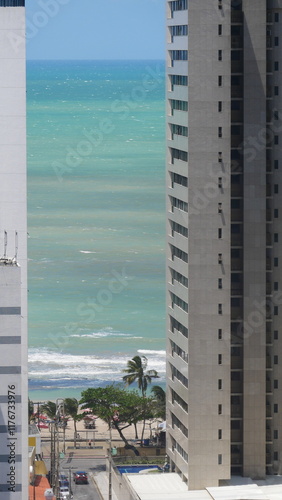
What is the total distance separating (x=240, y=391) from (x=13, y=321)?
15478 millimetres

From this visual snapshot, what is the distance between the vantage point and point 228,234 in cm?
7700

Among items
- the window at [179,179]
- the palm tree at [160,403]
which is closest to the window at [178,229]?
the window at [179,179]

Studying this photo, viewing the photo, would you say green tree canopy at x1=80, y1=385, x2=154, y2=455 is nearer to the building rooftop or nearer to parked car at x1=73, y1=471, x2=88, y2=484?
parked car at x1=73, y1=471, x2=88, y2=484

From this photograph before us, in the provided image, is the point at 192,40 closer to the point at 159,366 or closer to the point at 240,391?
the point at 240,391

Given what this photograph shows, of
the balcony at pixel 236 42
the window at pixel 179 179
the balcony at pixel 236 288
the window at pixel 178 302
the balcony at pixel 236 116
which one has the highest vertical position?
the balcony at pixel 236 42

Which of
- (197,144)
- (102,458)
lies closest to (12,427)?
(197,144)

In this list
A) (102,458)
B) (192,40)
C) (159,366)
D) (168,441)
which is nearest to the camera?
(192,40)

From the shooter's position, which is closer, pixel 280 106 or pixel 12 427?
pixel 12 427

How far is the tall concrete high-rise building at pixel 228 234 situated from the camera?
251ft

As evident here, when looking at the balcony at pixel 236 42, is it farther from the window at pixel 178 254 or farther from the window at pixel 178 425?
the window at pixel 178 425

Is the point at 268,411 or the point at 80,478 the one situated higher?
the point at 268,411

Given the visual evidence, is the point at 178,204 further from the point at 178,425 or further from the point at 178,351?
the point at 178,425

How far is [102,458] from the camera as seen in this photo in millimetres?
98062

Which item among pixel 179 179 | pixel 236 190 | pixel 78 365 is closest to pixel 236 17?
pixel 236 190
